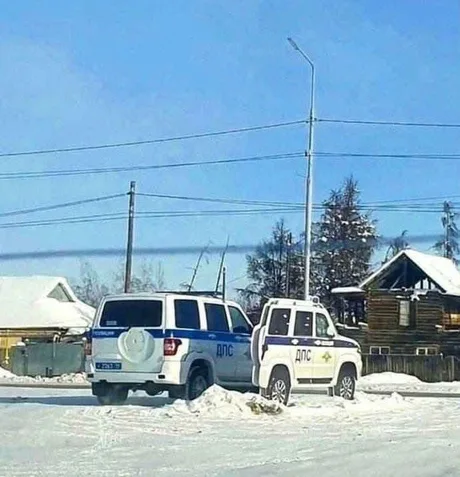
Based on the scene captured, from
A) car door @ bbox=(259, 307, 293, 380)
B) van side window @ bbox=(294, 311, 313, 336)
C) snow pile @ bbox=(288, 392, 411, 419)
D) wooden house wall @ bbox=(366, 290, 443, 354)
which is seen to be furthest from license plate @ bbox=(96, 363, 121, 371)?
wooden house wall @ bbox=(366, 290, 443, 354)

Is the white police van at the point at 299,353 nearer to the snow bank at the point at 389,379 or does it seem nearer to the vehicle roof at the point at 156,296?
the vehicle roof at the point at 156,296

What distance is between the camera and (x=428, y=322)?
6066 centimetres

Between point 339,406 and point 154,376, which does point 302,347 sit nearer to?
point 339,406

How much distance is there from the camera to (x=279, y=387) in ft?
68.2

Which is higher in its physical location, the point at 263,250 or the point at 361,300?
the point at 263,250

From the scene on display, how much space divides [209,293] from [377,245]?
65.7 metres

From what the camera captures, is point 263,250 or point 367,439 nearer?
point 367,439

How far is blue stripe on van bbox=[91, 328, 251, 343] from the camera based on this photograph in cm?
1981

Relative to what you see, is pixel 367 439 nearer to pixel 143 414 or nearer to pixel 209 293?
pixel 143 414

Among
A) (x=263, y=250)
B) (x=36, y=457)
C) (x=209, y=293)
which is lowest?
(x=36, y=457)

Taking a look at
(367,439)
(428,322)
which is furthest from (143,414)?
(428,322)

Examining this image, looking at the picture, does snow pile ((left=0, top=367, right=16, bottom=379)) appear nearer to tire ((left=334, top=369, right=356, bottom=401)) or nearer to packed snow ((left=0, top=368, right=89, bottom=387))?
packed snow ((left=0, top=368, right=89, bottom=387))

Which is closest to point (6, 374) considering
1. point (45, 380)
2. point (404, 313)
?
point (45, 380)

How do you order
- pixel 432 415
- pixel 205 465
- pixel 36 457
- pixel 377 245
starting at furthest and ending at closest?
pixel 377 245 → pixel 432 415 → pixel 36 457 → pixel 205 465
